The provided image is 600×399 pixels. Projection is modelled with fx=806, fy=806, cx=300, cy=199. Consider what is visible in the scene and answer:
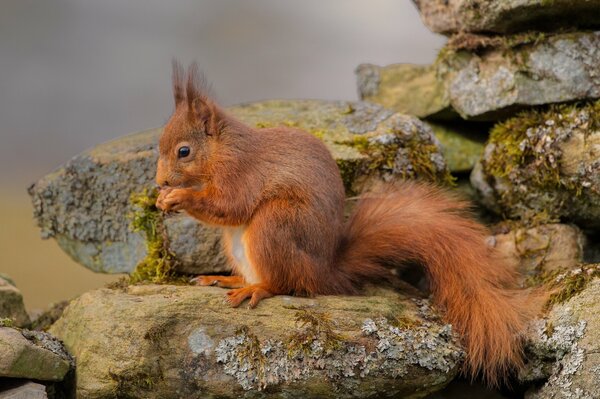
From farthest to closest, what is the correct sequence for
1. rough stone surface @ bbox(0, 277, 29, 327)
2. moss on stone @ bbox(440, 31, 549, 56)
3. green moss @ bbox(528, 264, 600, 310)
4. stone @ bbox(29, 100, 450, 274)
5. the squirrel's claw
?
stone @ bbox(29, 100, 450, 274) → moss on stone @ bbox(440, 31, 549, 56) → rough stone surface @ bbox(0, 277, 29, 327) → green moss @ bbox(528, 264, 600, 310) → the squirrel's claw

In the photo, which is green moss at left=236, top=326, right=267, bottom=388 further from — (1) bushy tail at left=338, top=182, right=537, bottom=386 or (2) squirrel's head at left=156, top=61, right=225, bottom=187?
(2) squirrel's head at left=156, top=61, right=225, bottom=187

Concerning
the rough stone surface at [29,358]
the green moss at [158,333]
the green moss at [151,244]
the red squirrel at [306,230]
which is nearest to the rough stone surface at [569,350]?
the red squirrel at [306,230]

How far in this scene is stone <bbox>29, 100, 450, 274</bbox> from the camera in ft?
14.6

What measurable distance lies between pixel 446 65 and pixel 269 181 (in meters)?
1.59

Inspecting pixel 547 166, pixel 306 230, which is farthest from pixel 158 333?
pixel 547 166

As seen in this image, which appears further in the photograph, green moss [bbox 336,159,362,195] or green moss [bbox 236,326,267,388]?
green moss [bbox 336,159,362,195]

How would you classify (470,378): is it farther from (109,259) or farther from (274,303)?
(109,259)

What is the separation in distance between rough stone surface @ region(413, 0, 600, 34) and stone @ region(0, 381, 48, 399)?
2899 millimetres

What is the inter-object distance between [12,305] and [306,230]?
1720 mm

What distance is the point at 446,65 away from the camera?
15.5 ft

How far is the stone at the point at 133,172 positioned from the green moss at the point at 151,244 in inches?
5.2

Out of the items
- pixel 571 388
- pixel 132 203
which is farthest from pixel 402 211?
pixel 132 203

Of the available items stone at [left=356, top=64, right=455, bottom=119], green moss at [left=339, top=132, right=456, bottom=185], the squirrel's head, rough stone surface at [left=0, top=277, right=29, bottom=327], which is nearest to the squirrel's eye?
the squirrel's head

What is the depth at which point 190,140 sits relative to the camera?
3.72 meters
